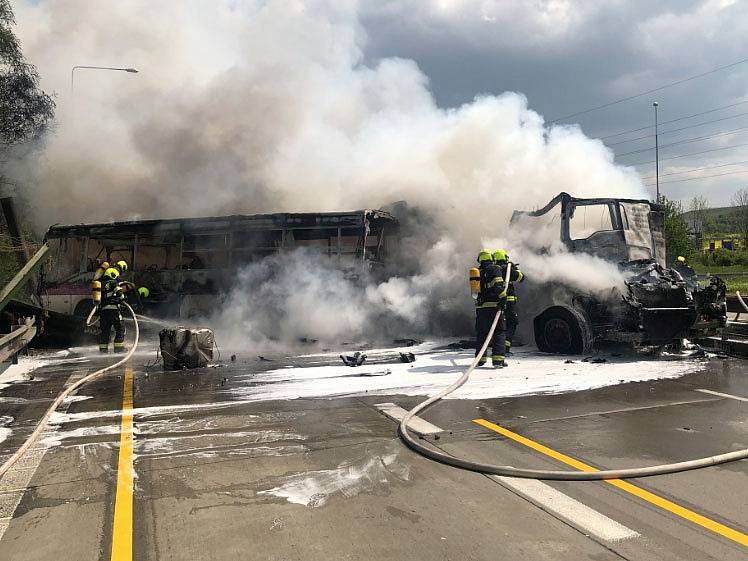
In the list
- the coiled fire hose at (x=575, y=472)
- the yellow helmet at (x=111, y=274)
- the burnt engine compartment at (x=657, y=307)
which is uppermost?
the yellow helmet at (x=111, y=274)

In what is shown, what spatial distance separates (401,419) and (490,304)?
11.8 ft

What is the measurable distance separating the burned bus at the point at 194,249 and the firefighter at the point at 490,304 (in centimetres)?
262

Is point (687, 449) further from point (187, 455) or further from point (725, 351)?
point (725, 351)

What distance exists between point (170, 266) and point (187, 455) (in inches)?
316

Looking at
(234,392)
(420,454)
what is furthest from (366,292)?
(420,454)

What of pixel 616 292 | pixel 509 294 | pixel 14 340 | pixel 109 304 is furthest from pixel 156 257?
pixel 616 292

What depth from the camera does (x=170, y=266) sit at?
38.2 feet

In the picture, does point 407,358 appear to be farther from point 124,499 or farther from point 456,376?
point 124,499

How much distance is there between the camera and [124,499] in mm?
3434

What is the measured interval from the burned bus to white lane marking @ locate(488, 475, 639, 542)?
7.14 meters

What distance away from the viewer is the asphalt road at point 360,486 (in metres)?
2.83

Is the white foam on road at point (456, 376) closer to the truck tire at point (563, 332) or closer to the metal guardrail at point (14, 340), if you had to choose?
the truck tire at point (563, 332)

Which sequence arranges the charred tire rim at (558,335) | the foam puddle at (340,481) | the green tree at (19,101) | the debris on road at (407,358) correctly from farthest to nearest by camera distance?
the green tree at (19,101) → the charred tire rim at (558,335) → the debris on road at (407,358) → the foam puddle at (340,481)

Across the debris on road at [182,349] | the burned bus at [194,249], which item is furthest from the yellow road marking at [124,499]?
the burned bus at [194,249]
